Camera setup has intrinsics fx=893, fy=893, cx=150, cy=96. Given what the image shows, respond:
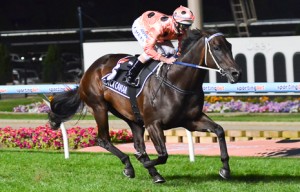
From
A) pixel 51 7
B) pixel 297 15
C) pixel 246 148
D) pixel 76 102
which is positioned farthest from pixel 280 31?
pixel 76 102

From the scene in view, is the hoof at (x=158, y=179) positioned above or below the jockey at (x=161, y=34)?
below

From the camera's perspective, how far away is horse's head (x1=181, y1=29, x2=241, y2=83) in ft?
29.1

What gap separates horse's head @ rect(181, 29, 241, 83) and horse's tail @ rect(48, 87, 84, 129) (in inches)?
87.6

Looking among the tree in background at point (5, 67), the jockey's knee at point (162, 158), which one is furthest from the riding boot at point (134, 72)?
the tree in background at point (5, 67)

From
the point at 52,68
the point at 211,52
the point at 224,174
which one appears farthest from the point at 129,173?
the point at 52,68

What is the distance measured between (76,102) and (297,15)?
30517 mm

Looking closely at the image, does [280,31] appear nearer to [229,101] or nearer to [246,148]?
[229,101]

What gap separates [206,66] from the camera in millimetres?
9211

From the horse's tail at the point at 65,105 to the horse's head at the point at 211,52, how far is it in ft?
7.30

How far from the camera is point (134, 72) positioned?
31.9ft

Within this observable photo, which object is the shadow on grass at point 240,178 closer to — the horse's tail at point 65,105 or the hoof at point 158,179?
the hoof at point 158,179

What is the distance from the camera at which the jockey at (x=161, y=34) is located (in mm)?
9289

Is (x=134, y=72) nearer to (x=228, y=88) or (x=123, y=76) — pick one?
(x=123, y=76)

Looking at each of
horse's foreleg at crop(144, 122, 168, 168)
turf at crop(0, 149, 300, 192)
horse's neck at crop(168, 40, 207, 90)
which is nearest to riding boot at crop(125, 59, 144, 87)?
horse's neck at crop(168, 40, 207, 90)
